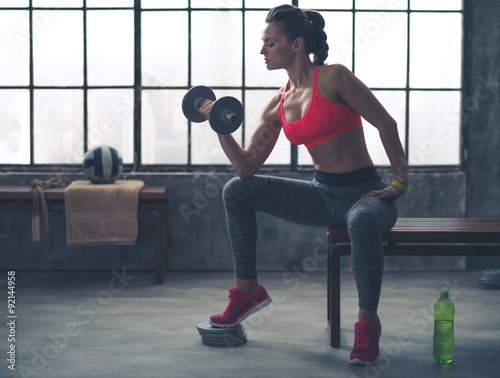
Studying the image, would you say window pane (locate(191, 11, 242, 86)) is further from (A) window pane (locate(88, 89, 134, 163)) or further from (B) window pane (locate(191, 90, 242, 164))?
(A) window pane (locate(88, 89, 134, 163))

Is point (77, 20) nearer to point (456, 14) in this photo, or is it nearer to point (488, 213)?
point (456, 14)

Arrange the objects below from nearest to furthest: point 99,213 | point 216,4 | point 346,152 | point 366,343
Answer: point 366,343 < point 346,152 < point 99,213 < point 216,4

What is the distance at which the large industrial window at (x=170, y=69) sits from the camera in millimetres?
4484

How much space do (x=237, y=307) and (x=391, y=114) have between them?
216 cm

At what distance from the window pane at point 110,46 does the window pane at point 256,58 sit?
723 mm

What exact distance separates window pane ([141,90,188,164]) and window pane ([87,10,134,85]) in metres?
0.20

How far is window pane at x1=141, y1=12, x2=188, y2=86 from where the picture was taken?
448 centimetres

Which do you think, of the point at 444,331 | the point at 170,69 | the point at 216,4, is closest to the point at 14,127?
the point at 170,69

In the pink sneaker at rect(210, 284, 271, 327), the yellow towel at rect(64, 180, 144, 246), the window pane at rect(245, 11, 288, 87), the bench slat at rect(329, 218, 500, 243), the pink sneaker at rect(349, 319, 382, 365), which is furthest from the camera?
the window pane at rect(245, 11, 288, 87)

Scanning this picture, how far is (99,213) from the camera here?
13.3 ft

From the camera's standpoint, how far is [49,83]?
452cm

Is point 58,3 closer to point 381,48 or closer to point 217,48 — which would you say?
point 217,48

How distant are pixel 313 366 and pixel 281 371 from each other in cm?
13

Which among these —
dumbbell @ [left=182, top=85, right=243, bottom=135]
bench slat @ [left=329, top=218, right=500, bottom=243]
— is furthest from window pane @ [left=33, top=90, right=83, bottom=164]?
bench slat @ [left=329, top=218, right=500, bottom=243]
